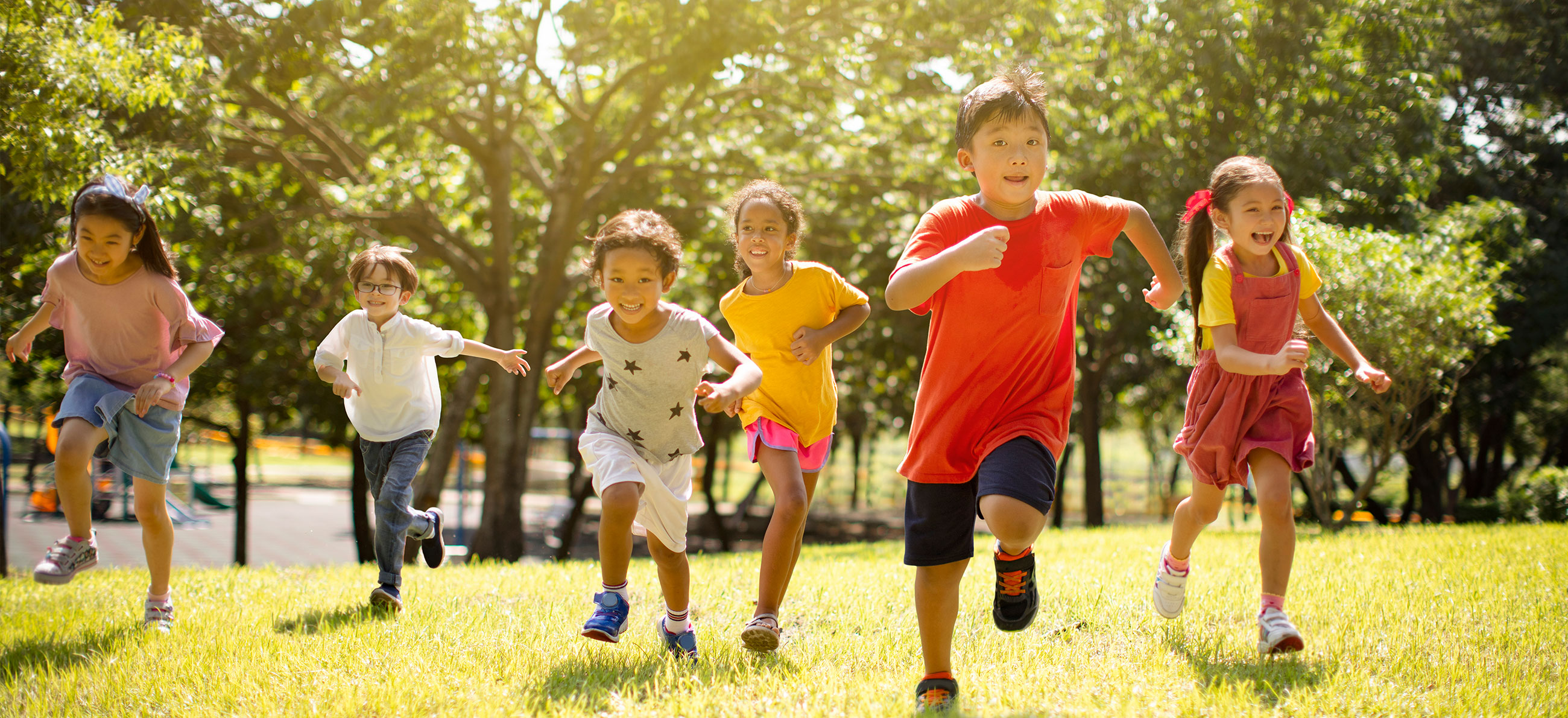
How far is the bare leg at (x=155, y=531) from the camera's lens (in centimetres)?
468

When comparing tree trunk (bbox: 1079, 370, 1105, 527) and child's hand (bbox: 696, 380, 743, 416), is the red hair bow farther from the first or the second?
tree trunk (bbox: 1079, 370, 1105, 527)

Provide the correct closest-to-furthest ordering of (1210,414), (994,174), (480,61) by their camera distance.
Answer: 1. (994,174)
2. (1210,414)
3. (480,61)

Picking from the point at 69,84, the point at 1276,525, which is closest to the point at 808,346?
the point at 1276,525

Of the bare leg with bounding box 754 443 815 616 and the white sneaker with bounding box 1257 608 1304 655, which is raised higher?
the bare leg with bounding box 754 443 815 616

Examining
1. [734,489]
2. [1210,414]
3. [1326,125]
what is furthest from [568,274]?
[734,489]

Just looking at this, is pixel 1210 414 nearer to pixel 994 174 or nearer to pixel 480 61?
pixel 994 174

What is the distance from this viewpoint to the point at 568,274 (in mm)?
13367

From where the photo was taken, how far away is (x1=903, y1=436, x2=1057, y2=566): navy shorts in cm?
296

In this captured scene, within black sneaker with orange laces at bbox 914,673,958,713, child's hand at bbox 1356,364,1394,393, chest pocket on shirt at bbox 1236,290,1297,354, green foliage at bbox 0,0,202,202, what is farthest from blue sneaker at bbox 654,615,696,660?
green foliage at bbox 0,0,202,202

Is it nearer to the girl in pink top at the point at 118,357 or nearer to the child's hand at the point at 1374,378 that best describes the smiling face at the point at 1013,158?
the child's hand at the point at 1374,378

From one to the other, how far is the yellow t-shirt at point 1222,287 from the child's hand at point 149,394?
14.6ft

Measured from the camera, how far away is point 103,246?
444 centimetres

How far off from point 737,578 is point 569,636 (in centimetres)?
190

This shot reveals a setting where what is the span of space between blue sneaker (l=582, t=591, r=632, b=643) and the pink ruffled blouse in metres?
2.41
